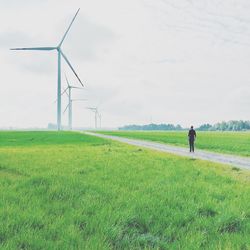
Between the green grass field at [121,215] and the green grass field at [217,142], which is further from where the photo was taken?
the green grass field at [217,142]

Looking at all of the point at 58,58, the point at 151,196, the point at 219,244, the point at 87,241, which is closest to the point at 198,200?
the point at 151,196

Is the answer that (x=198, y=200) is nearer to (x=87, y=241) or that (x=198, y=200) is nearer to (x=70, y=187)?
(x=70, y=187)

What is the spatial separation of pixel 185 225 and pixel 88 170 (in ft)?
25.3

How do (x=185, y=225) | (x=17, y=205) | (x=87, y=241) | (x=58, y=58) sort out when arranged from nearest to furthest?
(x=87, y=241) < (x=185, y=225) < (x=17, y=205) < (x=58, y=58)

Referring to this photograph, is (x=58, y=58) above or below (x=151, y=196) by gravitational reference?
above

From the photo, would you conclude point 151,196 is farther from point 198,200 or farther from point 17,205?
point 17,205

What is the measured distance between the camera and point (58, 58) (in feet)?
268

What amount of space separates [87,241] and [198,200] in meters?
3.94

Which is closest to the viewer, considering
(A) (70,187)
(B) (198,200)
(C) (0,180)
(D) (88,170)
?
(B) (198,200)

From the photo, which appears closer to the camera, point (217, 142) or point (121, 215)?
point (121, 215)

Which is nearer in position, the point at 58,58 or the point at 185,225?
the point at 185,225

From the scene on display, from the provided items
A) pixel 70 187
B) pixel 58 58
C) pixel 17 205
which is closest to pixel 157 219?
pixel 17 205

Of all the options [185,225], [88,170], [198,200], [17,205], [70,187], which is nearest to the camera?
[185,225]

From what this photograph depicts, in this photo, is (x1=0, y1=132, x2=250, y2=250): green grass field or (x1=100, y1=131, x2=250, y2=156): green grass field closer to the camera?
(x1=0, y1=132, x2=250, y2=250): green grass field
